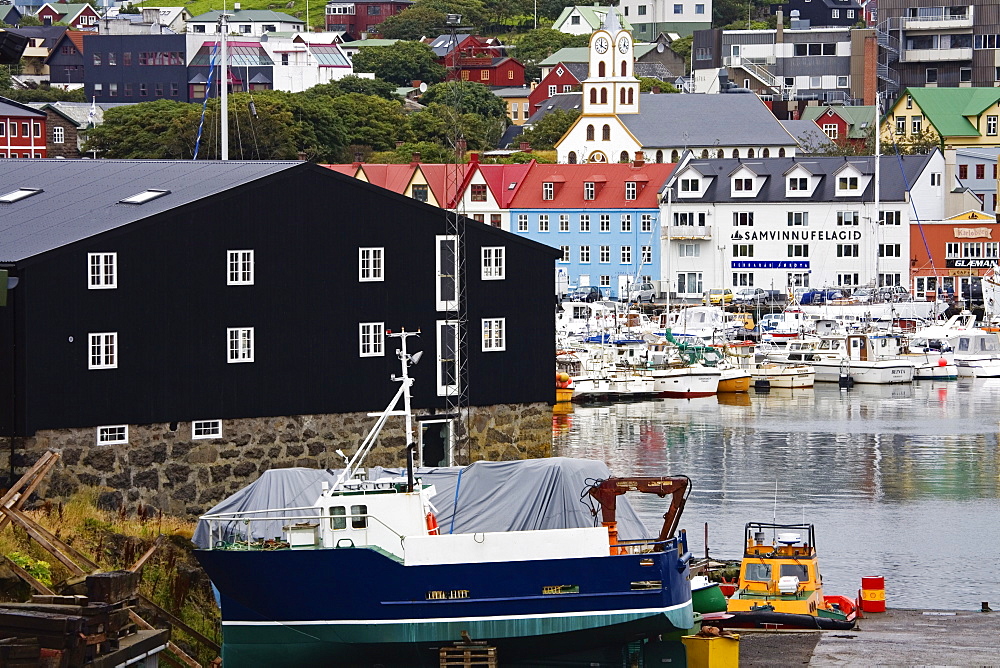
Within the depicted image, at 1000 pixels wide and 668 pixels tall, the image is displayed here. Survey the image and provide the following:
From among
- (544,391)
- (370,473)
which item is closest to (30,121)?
(544,391)

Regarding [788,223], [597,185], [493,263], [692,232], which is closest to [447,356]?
[493,263]

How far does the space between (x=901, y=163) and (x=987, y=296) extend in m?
10.0

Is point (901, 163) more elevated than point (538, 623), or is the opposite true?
point (901, 163)

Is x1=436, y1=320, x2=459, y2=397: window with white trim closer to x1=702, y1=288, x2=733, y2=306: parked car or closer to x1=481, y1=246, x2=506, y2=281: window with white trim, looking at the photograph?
x1=481, y1=246, x2=506, y2=281: window with white trim

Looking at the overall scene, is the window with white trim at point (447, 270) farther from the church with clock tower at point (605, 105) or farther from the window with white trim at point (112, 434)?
the church with clock tower at point (605, 105)

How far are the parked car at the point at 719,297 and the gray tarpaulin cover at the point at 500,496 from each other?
6967cm

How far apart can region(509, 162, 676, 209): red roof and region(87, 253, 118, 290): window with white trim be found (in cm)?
7252

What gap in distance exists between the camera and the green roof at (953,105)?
447 feet

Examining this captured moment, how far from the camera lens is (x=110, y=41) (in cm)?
17462

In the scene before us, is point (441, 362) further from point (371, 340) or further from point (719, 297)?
point (719, 297)

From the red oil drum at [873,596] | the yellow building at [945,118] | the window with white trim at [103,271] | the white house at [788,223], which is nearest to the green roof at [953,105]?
the yellow building at [945,118]

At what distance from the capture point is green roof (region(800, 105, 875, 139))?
14725 centimetres

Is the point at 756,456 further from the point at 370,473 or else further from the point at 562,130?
the point at 562,130

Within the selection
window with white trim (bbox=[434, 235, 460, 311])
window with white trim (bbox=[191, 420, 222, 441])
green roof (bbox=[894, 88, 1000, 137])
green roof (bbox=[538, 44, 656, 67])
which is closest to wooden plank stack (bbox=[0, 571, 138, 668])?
window with white trim (bbox=[191, 420, 222, 441])
